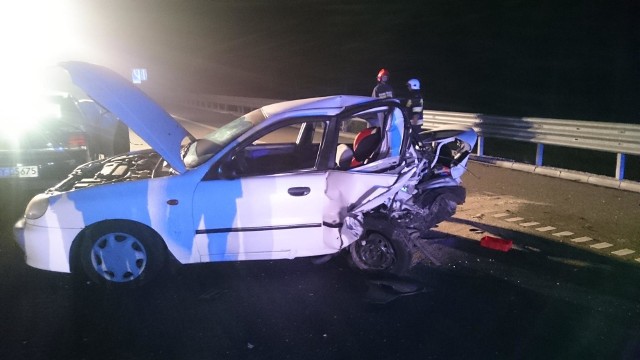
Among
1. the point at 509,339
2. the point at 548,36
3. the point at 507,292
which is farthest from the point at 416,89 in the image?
the point at 548,36

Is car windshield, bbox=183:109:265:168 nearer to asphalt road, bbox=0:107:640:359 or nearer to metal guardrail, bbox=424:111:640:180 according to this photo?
asphalt road, bbox=0:107:640:359

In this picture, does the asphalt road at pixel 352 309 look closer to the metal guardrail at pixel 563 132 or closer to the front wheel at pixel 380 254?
the front wheel at pixel 380 254

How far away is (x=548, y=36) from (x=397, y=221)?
37.6m

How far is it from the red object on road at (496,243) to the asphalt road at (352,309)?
74mm

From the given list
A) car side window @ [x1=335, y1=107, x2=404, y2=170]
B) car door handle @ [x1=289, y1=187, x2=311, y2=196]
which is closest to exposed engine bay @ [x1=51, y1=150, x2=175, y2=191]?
car door handle @ [x1=289, y1=187, x2=311, y2=196]

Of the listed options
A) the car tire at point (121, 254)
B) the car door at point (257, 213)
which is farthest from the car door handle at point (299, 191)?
the car tire at point (121, 254)

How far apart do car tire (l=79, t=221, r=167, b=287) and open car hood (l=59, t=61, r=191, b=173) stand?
25.8 inches

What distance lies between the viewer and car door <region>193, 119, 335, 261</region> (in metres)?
4.72

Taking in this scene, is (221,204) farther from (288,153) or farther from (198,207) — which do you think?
(288,153)

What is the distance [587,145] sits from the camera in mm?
9367

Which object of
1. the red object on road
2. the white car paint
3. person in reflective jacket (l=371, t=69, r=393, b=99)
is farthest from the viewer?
person in reflective jacket (l=371, t=69, r=393, b=99)

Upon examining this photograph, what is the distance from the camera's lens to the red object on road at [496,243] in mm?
5793

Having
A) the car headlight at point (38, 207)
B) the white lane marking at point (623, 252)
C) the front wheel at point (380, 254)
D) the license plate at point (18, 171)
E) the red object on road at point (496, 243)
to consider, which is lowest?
the white lane marking at point (623, 252)

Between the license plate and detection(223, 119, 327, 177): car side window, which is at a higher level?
detection(223, 119, 327, 177): car side window
